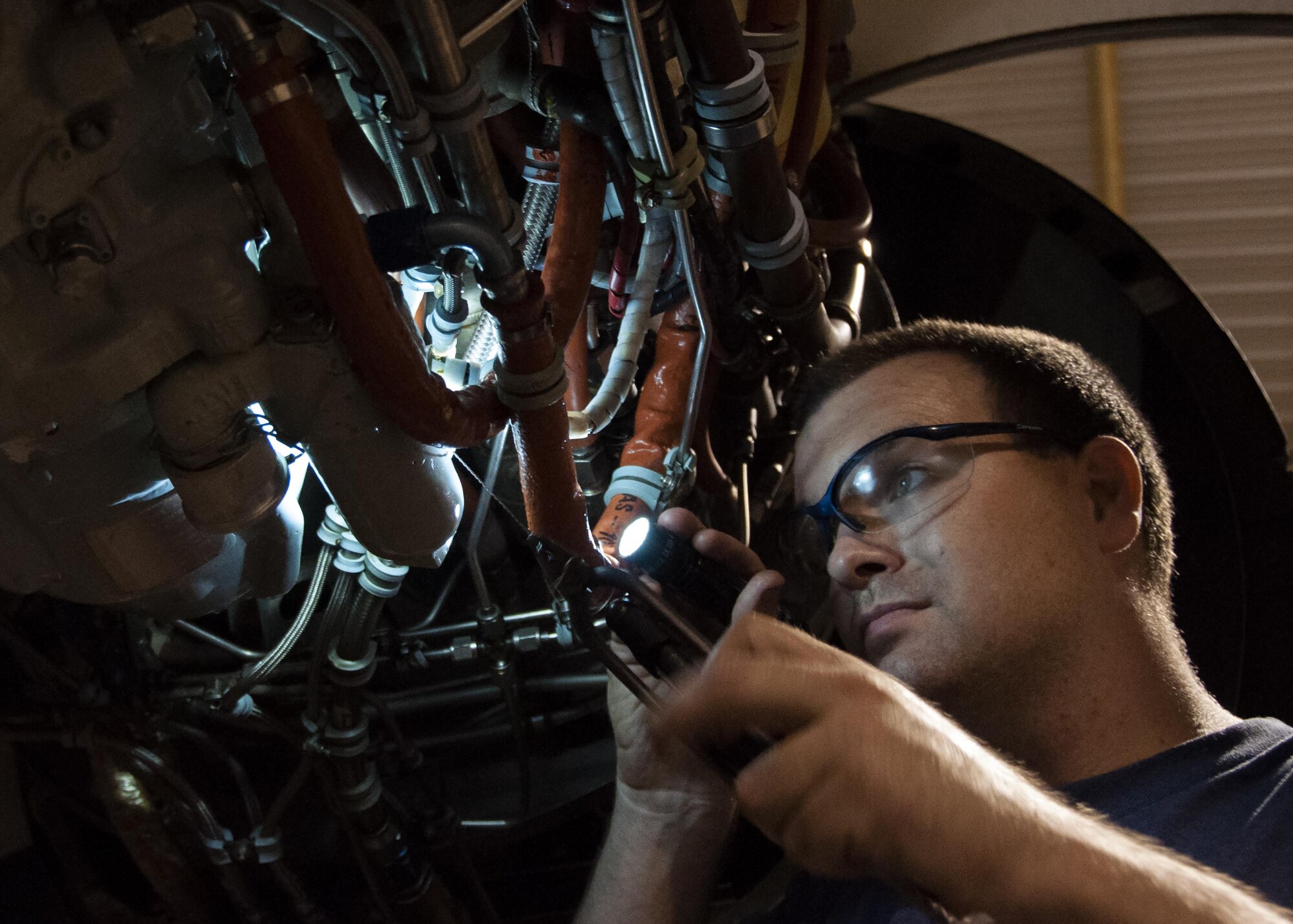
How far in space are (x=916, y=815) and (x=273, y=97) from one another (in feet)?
1.79

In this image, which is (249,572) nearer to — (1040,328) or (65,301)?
(65,301)

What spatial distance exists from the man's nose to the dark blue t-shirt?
0.26 meters

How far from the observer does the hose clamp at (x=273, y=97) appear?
60 centimetres

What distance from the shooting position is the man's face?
942 mm

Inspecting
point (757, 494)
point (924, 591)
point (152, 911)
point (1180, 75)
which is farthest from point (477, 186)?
point (1180, 75)

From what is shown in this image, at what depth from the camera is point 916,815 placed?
0.56 meters

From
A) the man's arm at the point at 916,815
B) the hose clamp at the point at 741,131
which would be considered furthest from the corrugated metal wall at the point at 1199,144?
the man's arm at the point at 916,815

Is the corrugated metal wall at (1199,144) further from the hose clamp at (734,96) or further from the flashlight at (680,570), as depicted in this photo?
the flashlight at (680,570)

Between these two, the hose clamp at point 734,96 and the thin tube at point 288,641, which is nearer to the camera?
the hose clamp at point 734,96

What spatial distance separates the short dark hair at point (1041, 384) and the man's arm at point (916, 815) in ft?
1.80

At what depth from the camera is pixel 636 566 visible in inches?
35.6

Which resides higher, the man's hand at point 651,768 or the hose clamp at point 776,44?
the hose clamp at point 776,44

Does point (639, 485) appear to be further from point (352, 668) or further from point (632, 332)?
point (352, 668)

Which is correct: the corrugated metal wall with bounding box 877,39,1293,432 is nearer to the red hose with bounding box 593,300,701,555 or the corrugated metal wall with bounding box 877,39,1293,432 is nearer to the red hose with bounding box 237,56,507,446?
the red hose with bounding box 593,300,701,555
